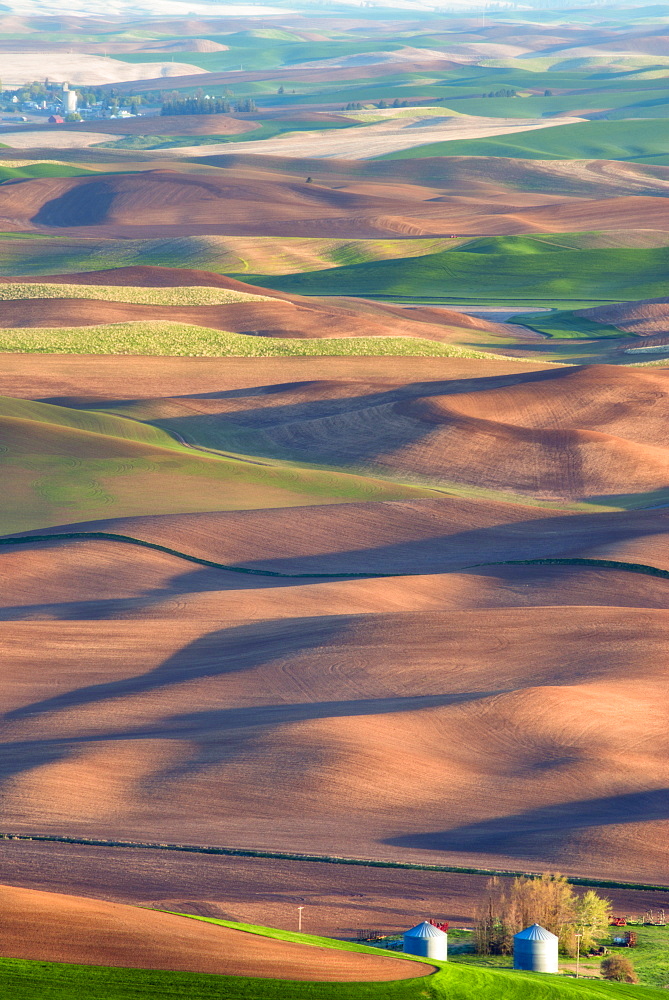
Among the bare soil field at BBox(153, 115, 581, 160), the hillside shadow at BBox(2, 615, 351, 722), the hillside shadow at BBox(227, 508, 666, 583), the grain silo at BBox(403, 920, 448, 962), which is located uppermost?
the bare soil field at BBox(153, 115, 581, 160)

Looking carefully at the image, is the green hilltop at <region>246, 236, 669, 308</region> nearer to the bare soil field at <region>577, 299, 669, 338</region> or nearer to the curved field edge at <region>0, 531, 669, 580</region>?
the bare soil field at <region>577, 299, 669, 338</region>

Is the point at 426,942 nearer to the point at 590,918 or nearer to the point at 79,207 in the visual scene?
the point at 590,918

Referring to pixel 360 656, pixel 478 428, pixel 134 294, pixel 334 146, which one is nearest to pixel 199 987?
pixel 360 656

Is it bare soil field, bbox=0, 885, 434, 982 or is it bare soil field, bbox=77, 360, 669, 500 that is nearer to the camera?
bare soil field, bbox=0, 885, 434, 982

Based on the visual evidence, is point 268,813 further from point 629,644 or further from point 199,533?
point 199,533

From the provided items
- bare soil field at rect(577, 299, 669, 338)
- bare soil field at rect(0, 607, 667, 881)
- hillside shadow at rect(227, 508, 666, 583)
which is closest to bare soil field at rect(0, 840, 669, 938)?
bare soil field at rect(0, 607, 667, 881)

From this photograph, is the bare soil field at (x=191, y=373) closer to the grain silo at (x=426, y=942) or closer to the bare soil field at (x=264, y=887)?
the bare soil field at (x=264, y=887)
